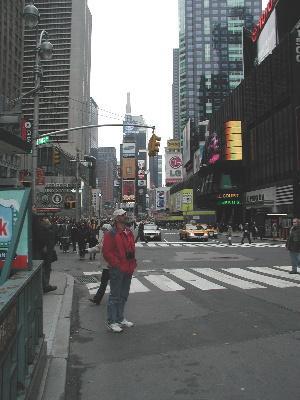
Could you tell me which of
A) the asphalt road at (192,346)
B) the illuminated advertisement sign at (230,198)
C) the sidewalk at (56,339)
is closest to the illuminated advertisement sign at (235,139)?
the illuminated advertisement sign at (230,198)

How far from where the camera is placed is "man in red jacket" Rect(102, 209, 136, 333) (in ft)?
22.4

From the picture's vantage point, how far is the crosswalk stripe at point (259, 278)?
474 inches

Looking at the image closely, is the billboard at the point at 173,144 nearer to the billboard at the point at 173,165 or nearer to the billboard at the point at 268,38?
the billboard at the point at 173,165

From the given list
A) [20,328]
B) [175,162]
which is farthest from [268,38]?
[175,162]

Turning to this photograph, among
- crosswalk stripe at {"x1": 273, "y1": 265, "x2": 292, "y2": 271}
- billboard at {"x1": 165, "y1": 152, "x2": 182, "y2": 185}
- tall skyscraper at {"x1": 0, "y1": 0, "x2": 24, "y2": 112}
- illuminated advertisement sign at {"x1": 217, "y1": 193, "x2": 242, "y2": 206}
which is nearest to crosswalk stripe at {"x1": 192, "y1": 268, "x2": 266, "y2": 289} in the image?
crosswalk stripe at {"x1": 273, "y1": 265, "x2": 292, "y2": 271}

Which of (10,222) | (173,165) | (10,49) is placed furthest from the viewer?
(173,165)

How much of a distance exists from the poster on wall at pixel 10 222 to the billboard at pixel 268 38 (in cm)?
5869

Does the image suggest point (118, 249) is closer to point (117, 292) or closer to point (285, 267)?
point (117, 292)

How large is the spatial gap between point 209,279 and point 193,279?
459 mm

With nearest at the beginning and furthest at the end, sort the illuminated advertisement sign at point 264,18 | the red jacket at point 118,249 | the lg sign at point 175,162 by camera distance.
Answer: the red jacket at point 118,249 → the illuminated advertisement sign at point 264,18 → the lg sign at point 175,162

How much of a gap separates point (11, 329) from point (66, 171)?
346 feet

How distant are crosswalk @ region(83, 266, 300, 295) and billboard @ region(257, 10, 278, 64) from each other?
48.4 m

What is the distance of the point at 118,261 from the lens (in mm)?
6820

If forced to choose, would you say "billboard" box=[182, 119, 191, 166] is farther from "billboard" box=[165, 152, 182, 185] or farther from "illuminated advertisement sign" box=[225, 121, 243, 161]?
"illuminated advertisement sign" box=[225, 121, 243, 161]
